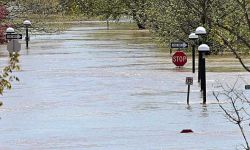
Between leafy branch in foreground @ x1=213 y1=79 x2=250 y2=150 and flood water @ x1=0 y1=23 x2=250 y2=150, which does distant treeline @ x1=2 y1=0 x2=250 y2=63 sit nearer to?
flood water @ x1=0 y1=23 x2=250 y2=150

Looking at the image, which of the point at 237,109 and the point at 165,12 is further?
the point at 165,12

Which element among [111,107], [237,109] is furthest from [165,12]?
[237,109]

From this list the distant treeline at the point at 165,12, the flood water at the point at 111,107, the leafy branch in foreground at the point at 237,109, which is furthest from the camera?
the distant treeline at the point at 165,12

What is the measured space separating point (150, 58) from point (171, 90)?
51.2 ft

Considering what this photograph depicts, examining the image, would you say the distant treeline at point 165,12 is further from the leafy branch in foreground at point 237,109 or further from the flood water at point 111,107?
the leafy branch in foreground at point 237,109

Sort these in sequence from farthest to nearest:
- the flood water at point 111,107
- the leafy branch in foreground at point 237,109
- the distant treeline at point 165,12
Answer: the distant treeline at point 165,12
the flood water at point 111,107
the leafy branch in foreground at point 237,109

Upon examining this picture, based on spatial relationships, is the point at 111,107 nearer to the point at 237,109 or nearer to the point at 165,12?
the point at 237,109

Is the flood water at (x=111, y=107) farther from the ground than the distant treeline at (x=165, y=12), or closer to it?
closer to it

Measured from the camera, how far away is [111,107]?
79.5 feet

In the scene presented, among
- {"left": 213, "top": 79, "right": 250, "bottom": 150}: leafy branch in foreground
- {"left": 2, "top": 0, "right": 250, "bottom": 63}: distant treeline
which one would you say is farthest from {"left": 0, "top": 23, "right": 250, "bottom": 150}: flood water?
{"left": 2, "top": 0, "right": 250, "bottom": 63}: distant treeline

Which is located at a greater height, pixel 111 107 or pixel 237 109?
pixel 237 109

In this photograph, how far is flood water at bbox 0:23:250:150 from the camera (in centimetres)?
1680

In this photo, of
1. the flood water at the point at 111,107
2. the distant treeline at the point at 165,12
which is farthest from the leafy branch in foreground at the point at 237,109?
the distant treeline at the point at 165,12

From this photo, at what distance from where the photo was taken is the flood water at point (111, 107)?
16797mm
